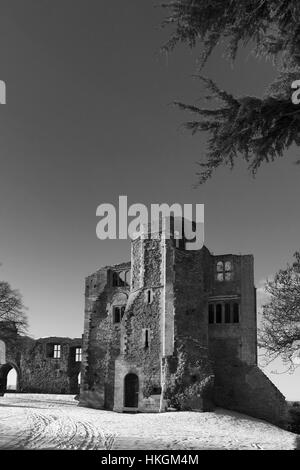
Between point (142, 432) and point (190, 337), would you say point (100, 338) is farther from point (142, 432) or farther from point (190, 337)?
point (142, 432)

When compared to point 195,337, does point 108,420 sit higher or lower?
lower

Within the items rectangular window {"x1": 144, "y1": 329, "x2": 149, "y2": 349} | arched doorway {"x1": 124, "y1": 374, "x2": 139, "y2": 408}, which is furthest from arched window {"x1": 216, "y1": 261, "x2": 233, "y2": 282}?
arched doorway {"x1": 124, "y1": 374, "x2": 139, "y2": 408}

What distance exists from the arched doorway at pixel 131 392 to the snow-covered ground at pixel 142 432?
5718 millimetres

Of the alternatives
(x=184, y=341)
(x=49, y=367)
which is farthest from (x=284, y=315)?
(x=49, y=367)

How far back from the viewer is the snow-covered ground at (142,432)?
54.4ft

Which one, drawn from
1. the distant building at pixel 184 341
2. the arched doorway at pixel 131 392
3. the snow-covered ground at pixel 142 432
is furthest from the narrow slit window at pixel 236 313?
the arched doorway at pixel 131 392

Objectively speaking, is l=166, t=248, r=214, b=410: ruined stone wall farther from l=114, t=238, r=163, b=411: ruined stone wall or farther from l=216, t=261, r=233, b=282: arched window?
l=114, t=238, r=163, b=411: ruined stone wall

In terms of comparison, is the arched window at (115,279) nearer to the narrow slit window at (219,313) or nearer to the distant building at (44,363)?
the narrow slit window at (219,313)

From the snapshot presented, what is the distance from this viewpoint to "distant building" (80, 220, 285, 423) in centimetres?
2920

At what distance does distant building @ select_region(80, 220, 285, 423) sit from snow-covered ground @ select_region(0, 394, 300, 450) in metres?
2.49
